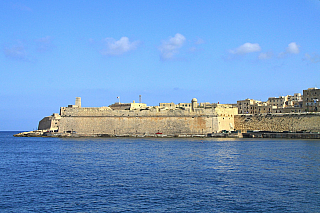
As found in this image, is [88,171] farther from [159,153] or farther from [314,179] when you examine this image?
[314,179]

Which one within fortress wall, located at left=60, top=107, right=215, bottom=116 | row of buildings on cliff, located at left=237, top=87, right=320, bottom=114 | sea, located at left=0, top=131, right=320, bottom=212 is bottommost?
sea, located at left=0, top=131, right=320, bottom=212

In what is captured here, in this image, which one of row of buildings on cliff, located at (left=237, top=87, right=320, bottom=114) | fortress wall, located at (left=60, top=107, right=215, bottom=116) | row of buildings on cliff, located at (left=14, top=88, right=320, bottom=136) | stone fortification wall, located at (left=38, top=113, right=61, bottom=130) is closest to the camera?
row of buildings on cliff, located at (left=14, top=88, right=320, bottom=136)

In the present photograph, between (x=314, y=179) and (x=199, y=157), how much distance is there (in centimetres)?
849

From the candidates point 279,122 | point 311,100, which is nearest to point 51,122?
point 279,122

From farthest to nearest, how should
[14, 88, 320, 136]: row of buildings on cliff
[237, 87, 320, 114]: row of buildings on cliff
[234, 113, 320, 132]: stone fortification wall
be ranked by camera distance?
[237, 87, 320, 114]: row of buildings on cliff → [14, 88, 320, 136]: row of buildings on cliff → [234, 113, 320, 132]: stone fortification wall

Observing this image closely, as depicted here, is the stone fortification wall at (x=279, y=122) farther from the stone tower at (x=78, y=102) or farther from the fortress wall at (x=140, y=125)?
the stone tower at (x=78, y=102)

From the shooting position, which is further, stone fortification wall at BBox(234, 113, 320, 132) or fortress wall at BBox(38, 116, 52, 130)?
fortress wall at BBox(38, 116, 52, 130)

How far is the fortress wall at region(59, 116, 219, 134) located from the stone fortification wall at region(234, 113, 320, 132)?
5274 mm

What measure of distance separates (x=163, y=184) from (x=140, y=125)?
3011cm

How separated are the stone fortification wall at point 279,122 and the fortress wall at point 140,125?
5.27 metres

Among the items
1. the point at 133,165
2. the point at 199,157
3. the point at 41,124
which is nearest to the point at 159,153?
the point at 199,157

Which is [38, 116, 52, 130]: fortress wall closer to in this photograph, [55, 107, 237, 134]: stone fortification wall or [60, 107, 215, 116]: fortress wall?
[55, 107, 237, 134]: stone fortification wall

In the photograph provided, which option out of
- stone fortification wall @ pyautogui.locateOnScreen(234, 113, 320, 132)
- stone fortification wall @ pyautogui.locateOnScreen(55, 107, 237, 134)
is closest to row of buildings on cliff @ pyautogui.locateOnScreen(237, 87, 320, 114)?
stone fortification wall @ pyautogui.locateOnScreen(234, 113, 320, 132)

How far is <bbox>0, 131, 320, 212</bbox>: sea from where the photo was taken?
12.2m
